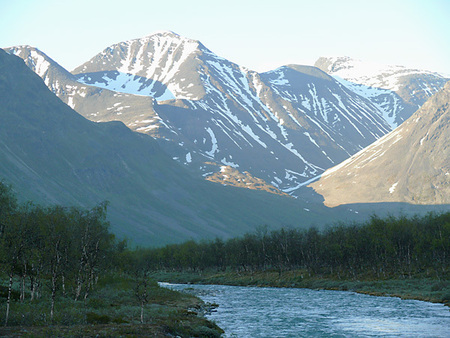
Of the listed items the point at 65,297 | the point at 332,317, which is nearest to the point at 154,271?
the point at 65,297

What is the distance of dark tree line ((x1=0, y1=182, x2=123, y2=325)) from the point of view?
5416 centimetres

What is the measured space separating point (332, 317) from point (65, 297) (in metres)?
40.1

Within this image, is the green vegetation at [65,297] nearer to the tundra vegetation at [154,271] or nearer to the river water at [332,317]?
the tundra vegetation at [154,271]

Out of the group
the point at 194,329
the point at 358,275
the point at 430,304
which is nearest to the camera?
the point at 194,329

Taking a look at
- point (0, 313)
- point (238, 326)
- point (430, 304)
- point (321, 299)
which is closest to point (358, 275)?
point (321, 299)

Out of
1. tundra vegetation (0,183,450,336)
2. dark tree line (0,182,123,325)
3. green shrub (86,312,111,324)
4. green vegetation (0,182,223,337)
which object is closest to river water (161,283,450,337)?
tundra vegetation (0,183,450,336)

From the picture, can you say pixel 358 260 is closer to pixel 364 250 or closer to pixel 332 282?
pixel 364 250

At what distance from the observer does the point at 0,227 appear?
75.4 metres

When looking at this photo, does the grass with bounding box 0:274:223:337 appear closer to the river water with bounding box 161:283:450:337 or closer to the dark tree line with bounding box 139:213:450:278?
the river water with bounding box 161:283:450:337

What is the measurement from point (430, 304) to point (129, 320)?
49069 millimetres

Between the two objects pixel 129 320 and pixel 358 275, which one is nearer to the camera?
pixel 129 320

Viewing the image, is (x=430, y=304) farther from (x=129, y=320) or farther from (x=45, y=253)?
(x=45, y=253)

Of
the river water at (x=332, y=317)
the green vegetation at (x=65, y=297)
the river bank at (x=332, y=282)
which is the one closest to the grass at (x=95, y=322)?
the green vegetation at (x=65, y=297)

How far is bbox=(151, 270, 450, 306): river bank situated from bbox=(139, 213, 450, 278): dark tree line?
539cm
